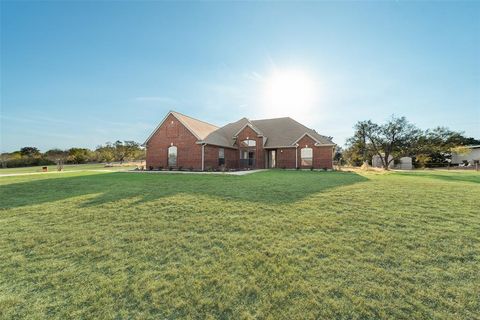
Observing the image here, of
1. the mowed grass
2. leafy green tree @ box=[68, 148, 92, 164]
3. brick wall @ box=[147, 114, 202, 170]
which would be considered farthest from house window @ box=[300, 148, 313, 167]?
leafy green tree @ box=[68, 148, 92, 164]

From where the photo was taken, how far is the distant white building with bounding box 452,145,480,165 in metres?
38.6

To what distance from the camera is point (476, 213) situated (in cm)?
600

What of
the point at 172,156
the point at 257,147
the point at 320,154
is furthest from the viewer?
the point at 257,147

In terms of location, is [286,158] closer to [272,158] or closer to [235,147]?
[272,158]

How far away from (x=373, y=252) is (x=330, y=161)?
20938 mm

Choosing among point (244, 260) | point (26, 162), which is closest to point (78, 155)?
point (26, 162)

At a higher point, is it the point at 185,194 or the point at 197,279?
the point at 185,194

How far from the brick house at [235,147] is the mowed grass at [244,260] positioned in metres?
15.2

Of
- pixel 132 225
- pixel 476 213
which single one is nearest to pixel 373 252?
pixel 476 213

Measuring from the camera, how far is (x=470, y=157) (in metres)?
39.5

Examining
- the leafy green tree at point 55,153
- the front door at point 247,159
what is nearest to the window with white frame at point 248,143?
the front door at point 247,159

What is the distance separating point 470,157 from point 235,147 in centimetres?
4499

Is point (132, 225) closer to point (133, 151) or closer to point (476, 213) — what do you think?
point (476, 213)

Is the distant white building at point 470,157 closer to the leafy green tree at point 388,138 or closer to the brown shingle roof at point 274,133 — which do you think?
the leafy green tree at point 388,138
